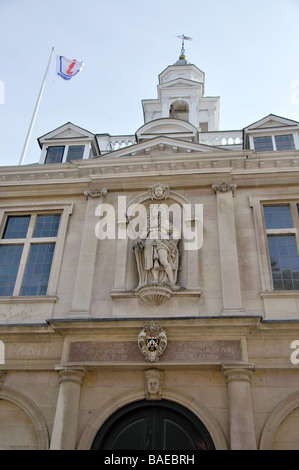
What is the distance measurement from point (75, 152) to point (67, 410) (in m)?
9.98

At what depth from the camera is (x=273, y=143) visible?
15.2 m

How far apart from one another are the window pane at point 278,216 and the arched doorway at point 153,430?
6067mm

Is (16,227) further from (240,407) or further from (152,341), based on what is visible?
(240,407)

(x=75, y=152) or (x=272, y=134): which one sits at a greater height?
(x=272, y=134)

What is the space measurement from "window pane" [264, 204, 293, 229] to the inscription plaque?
167 inches

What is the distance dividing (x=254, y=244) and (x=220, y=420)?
16.2ft

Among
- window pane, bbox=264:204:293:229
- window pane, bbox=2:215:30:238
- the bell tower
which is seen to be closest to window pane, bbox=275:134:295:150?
window pane, bbox=264:204:293:229

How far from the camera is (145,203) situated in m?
13.3

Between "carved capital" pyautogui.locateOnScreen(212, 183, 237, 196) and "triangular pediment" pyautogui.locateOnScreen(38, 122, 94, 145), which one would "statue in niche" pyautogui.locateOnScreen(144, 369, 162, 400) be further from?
"triangular pediment" pyautogui.locateOnScreen(38, 122, 94, 145)

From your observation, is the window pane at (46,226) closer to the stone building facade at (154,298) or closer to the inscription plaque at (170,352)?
the stone building facade at (154,298)

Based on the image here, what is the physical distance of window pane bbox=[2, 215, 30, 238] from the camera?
13.4 meters

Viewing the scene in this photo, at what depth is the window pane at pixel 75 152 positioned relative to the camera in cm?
1600

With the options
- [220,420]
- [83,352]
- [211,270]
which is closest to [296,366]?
[220,420]

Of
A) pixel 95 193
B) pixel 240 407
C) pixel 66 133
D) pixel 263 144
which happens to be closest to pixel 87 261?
pixel 95 193
